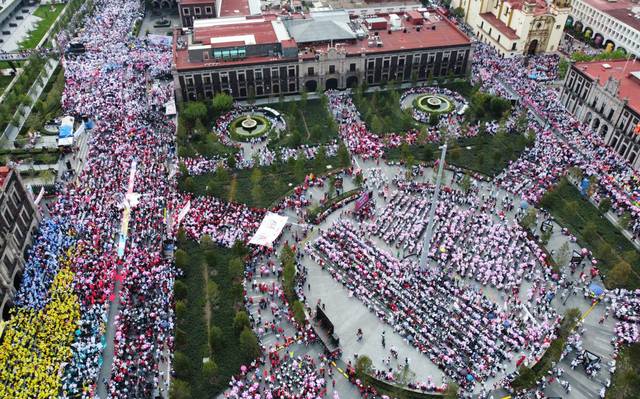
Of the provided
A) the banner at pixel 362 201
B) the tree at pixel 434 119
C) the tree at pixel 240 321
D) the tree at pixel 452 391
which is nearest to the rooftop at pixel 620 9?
the tree at pixel 434 119

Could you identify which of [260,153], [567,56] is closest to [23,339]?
[260,153]

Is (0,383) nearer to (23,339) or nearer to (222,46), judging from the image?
(23,339)

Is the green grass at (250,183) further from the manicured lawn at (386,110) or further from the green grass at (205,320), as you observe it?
the manicured lawn at (386,110)

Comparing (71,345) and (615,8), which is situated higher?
(615,8)

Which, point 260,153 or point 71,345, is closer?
point 71,345

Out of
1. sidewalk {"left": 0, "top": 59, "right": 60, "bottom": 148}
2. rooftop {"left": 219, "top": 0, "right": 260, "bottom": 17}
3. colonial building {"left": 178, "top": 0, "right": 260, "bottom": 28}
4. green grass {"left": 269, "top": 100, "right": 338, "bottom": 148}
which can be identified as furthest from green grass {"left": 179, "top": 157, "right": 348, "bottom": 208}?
colonial building {"left": 178, "top": 0, "right": 260, "bottom": 28}

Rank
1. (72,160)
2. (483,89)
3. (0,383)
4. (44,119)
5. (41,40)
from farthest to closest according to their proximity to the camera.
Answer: (41,40) < (483,89) < (44,119) < (72,160) < (0,383)

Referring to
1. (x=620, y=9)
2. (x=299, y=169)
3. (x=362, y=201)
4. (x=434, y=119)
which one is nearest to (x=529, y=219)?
(x=362, y=201)
